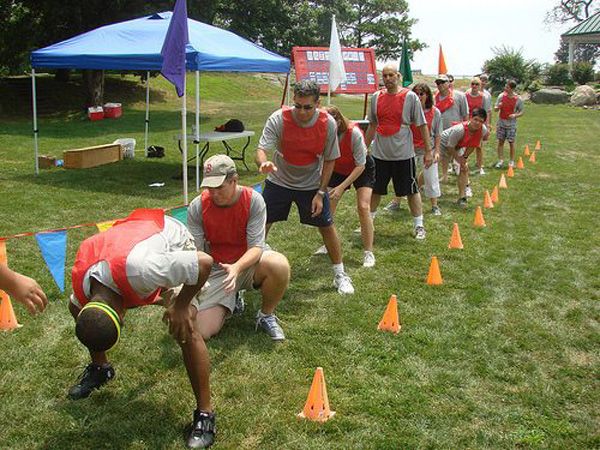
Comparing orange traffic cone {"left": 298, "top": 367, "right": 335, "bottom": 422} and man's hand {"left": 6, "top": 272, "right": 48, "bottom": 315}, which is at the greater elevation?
man's hand {"left": 6, "top": 272, "right": 48, "bottom": 315}

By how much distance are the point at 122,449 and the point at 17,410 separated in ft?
2.62

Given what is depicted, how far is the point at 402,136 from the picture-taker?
7160 mm

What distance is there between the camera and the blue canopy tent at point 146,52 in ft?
31.7

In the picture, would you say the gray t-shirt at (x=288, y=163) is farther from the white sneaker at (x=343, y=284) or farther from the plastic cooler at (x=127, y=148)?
the plastic cooler at (x=127, y=148)

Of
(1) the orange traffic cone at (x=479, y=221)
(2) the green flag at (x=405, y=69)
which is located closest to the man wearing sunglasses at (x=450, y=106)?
(2) the green flag at (x=405, y=69)

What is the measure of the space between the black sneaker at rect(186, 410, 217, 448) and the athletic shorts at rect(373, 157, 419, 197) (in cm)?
463

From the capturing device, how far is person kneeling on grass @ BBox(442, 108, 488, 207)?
29.8 ft

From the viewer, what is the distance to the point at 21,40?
19156mm

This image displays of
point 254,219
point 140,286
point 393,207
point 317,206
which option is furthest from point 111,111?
point 140,286

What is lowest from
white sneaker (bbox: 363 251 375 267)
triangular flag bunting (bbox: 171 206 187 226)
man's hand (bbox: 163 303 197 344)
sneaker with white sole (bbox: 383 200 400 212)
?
white sneaker (bbox: 363 251 375 267)

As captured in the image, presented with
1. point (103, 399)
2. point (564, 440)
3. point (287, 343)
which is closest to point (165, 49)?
point (287, 343)

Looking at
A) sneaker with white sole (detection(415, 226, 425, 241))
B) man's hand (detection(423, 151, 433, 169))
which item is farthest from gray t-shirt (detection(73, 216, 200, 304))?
man's hand (detection(423, 151, 433, 169))

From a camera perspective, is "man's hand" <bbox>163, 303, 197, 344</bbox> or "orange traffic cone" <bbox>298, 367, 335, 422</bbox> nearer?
"man's hand" <bbox>163, 303, 197, 344</bbox>

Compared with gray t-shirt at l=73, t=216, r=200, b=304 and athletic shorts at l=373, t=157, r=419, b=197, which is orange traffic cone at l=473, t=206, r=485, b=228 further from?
gray t-shirt at l=73, t=216, r=200, b=304
